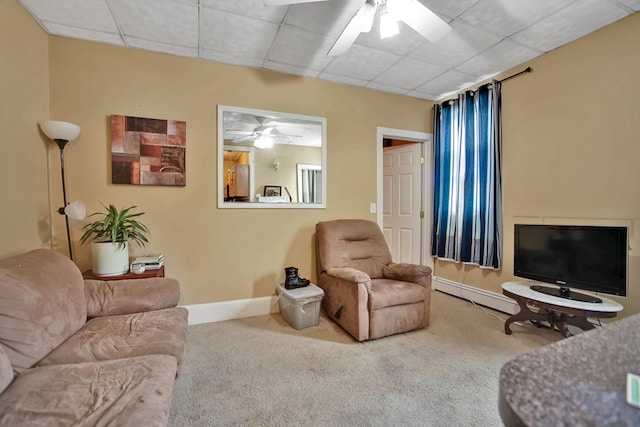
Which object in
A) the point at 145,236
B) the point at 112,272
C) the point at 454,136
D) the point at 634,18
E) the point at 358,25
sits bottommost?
the point at 112,272

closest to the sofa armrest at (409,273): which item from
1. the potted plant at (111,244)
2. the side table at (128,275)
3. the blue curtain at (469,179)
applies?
the blue curtain at (469,179)

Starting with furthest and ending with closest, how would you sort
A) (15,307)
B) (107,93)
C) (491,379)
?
(107,93)
(491,379)
(15,307)

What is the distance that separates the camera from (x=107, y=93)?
2379 mm

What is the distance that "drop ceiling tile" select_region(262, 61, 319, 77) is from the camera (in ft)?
9.05

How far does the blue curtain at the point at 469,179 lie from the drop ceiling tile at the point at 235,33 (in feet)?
7.85

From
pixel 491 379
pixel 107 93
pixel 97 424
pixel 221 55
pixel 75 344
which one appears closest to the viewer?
pixel 97 424

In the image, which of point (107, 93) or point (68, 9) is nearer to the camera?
point (68, 9)

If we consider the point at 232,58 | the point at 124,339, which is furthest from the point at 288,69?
the point at 124,339

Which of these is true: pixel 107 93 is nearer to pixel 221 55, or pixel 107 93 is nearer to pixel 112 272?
pixel 221 55

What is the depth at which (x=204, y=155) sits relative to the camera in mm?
2691

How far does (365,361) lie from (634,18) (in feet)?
10.8

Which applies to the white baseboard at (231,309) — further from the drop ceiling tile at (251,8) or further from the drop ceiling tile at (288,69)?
the drop ceiling tile at (251,8)

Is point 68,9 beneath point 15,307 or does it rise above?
above

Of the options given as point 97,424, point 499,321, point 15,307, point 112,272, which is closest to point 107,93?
point 112,272
